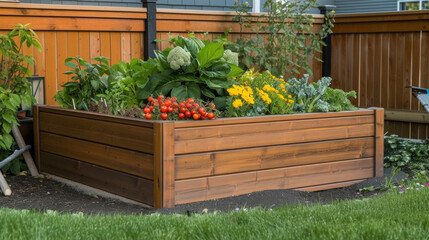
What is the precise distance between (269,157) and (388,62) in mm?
3409

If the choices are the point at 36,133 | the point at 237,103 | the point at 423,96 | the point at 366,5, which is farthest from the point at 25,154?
the point at 366,5

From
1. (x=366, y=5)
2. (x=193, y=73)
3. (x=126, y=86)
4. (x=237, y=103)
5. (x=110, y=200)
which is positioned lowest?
(x=110, y=200)

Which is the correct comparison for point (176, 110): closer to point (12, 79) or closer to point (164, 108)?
point (164, 108)

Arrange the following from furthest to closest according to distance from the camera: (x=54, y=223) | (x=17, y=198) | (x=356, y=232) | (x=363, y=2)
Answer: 1. (x=363, y=2)
2. (x=17, y=198)
3. (x=54, y=223)
4. (x=356, y=232)

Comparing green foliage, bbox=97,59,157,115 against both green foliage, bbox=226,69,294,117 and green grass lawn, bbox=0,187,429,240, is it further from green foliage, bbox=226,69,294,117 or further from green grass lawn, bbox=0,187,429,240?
green grass lawn, bbox=0,187,429,240

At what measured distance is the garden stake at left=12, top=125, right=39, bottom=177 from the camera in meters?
5.82

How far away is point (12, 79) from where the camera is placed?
5730mm

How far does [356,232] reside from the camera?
329cm

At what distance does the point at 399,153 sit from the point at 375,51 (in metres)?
1.75

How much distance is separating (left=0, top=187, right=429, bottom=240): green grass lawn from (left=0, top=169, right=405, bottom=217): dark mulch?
2.16 feet

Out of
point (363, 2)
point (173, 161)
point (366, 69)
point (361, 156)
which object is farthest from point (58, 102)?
point (363, 2)

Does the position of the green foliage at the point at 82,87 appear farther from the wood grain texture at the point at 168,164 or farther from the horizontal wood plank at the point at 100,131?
the wood grain texture at the point at 168,164

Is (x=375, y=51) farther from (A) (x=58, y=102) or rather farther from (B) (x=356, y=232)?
(B) (x=356, y=232)

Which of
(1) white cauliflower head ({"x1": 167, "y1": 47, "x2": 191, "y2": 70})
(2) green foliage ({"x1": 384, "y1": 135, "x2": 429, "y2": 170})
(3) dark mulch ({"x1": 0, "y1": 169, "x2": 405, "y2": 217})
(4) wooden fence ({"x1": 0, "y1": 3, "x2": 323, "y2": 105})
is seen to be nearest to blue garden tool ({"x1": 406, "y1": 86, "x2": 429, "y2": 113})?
(2) green foliage ({"x1": 384, "y1": 135, "x2": 429, "y2": 170})
